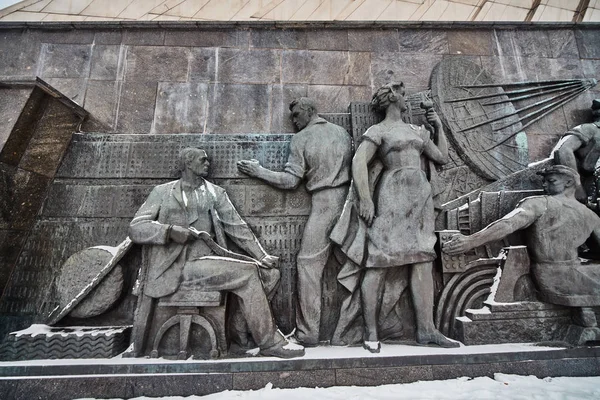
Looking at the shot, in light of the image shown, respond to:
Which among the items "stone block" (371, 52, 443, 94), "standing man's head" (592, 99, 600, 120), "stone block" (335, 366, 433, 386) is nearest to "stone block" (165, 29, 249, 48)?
"stone block" (371, 52, 443, 94)

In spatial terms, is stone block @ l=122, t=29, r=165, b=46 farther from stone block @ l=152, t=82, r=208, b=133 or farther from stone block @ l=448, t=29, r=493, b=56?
stone block @ l=448, t=29, r=493, b=56

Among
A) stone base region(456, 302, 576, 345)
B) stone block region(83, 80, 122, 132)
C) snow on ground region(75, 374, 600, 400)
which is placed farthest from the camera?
stone block region(83, 80, 122, 132)

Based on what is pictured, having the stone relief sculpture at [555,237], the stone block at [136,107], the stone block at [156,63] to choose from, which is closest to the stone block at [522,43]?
the stone relief sculpture at [555,237]

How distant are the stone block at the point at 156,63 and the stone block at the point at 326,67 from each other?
1733 millimetres

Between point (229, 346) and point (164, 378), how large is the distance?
78 cm

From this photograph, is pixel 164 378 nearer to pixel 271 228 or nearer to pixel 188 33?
pixel 271 228

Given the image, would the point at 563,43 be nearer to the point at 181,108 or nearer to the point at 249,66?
the point at 249,66

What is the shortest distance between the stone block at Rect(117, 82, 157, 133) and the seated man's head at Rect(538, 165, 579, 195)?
5.96m

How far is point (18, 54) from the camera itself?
562 cm

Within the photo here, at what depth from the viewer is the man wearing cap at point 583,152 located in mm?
5105

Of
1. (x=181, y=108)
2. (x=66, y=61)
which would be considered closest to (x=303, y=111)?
(x=181, y=108)

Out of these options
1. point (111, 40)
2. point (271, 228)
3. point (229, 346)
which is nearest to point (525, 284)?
point (271, 228)

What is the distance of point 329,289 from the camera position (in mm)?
4512

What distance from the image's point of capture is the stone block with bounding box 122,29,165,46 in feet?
18.9
